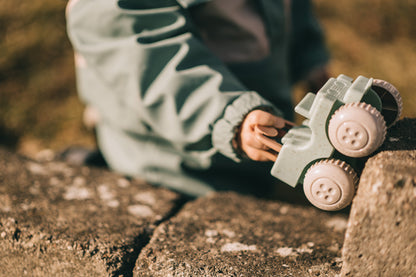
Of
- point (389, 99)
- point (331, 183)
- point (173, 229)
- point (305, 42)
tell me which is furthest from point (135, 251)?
point (305, 42)

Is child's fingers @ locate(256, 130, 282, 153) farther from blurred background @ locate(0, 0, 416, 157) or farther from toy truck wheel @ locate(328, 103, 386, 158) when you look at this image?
blurred background @ locate(0, 0, 416, 157)

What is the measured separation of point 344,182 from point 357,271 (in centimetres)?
16

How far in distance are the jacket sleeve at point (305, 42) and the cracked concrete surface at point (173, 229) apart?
80 centimetres

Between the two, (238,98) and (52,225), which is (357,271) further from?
(52,225)

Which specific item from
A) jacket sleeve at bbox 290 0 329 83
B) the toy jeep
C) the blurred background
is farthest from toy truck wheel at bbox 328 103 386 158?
the blurred background

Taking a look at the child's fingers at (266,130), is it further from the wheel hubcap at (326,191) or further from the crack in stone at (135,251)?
the crack in stone at (135,251)

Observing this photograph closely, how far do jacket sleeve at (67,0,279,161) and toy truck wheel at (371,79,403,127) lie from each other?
25cm

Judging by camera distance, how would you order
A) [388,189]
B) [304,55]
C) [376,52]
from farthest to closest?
[376,52] < [304,55] < [388,189]

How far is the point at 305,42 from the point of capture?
5.68ft

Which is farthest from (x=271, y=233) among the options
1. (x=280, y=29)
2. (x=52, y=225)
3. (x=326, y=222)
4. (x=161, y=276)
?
(x=280, y=29)

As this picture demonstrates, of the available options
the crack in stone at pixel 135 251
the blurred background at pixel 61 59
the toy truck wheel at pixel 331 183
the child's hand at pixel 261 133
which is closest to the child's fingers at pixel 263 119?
the child's hand at pixel 261 133

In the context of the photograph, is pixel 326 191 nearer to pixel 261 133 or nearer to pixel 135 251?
pixel 261 133

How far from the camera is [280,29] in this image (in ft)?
4.30

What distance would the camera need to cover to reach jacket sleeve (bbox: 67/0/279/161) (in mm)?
904
